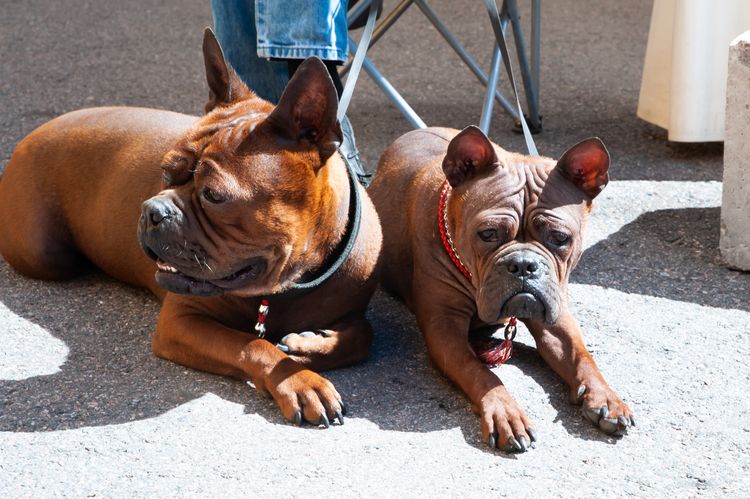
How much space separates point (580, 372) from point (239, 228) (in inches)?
44.7

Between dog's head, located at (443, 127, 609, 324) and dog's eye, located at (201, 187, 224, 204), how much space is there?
2.45 feet

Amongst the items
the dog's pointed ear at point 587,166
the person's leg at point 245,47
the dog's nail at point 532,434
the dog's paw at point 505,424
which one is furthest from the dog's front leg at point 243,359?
the person's leg at point 245,47

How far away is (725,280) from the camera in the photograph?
4199 mm

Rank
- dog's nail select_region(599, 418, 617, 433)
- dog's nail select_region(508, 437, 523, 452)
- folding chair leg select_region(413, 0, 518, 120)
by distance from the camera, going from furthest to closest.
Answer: folding chair leg select_region(413, 0, 518, 120) < dog's nail select_region(599, 418, 617, 433) < dog's nail select_region(508, 437, 523, 452)

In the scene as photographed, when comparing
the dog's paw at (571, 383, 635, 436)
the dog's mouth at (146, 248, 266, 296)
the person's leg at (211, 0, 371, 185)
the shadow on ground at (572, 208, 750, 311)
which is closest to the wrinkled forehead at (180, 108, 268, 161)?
the dog's mouth at (146, 248, 266, 296)

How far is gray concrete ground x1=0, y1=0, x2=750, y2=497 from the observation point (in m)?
2.81

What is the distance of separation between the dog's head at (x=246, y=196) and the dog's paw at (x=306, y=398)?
28cm

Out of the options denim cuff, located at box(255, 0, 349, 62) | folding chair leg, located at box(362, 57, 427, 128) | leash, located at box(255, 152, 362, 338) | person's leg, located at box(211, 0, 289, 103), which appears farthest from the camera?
folding chair leg, located at box(362, 57, 427, 128)

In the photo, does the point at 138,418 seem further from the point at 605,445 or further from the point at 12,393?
the point at 605,445

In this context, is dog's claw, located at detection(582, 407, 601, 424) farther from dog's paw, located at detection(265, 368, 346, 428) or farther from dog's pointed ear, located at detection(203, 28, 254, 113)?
dog's pointed ear, located at detection(203, 28, 254, 113)

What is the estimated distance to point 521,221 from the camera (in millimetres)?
3145

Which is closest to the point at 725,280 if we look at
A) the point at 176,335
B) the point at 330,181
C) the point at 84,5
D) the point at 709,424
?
the point at 709,424

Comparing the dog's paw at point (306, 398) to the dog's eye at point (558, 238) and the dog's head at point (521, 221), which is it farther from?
the dog's eye at point (558, 238)

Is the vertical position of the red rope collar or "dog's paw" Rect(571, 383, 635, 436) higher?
the red rope collar
